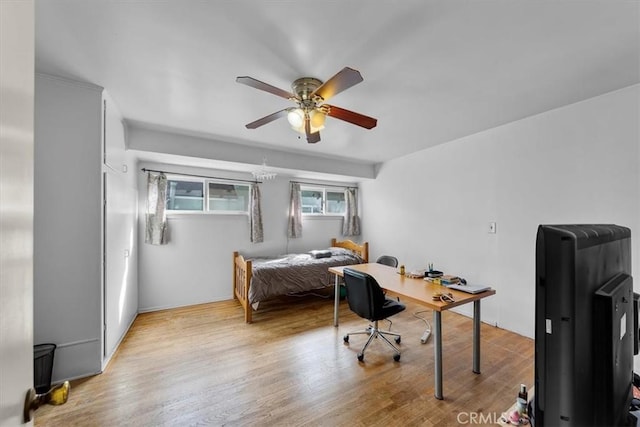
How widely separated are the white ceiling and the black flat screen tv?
145cm

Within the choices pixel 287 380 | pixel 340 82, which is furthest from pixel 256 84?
pixel 287 380

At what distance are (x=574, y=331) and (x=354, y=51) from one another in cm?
181

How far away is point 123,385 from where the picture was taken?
2084 mm

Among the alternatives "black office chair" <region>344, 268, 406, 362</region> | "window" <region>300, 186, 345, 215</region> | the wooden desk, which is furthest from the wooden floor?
"window" <region>300, 186, 345, 215</region>

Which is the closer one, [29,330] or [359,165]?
[29,330]

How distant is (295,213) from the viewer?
192 inches

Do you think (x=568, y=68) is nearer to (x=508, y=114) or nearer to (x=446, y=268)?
(x=508, y=114)

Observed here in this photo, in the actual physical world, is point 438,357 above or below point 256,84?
below

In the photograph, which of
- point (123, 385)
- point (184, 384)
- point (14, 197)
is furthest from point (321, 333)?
point (14, 197)

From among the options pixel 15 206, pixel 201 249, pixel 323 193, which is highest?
pixel 323 193

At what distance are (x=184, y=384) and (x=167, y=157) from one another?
2704mm

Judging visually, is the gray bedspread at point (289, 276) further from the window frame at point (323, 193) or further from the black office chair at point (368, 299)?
the black office chair at point (368, 299)

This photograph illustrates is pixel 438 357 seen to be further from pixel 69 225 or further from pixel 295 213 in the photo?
pixel 295 213

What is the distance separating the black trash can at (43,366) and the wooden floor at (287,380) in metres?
0.15
